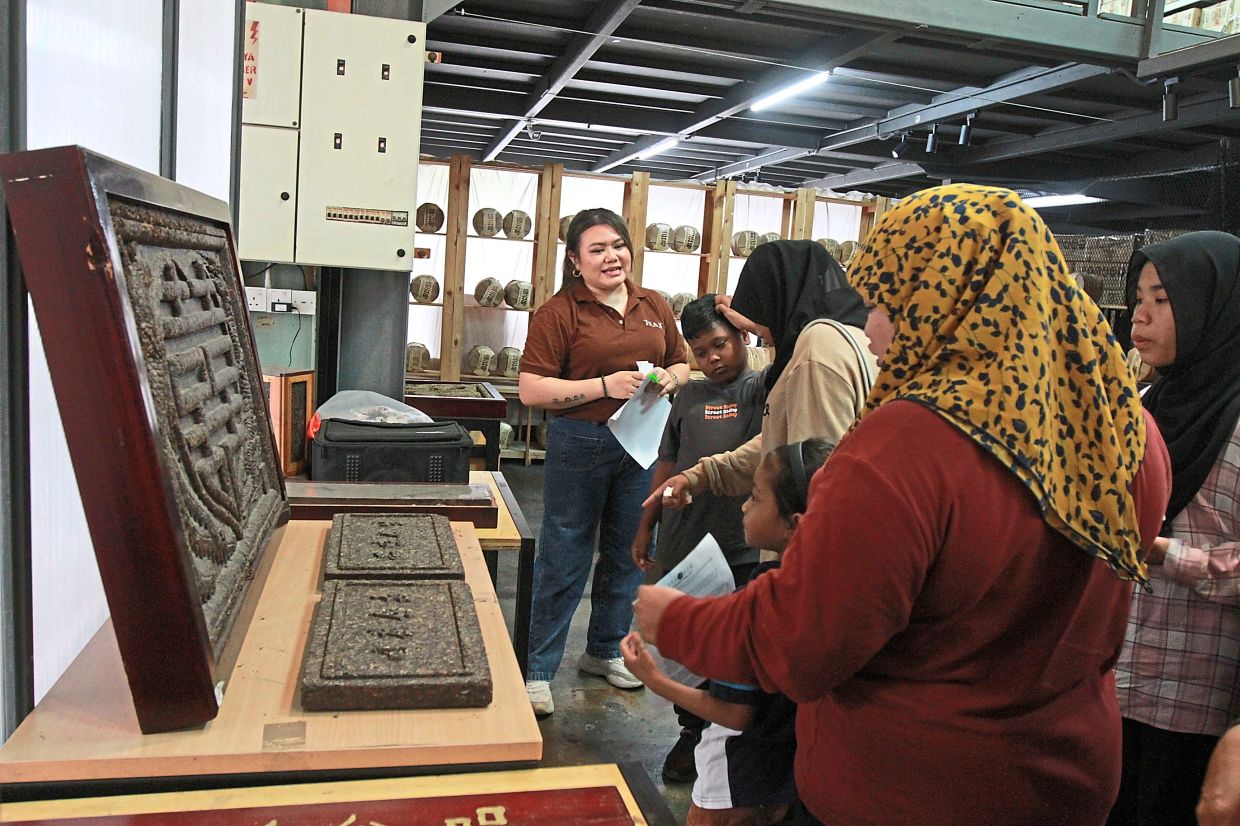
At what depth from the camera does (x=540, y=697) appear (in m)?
3.00

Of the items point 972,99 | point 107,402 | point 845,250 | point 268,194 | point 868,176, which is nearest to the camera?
point 107,402

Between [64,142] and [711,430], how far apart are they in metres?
1.84

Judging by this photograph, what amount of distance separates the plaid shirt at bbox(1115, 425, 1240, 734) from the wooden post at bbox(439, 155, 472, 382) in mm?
5184

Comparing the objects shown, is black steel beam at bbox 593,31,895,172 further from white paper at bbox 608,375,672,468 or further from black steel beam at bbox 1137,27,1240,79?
white paper at bbox 608,375,672,468

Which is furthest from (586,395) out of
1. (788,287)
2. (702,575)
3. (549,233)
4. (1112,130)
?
(1112,130)

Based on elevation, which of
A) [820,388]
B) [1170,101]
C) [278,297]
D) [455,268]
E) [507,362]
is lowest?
[507,362]

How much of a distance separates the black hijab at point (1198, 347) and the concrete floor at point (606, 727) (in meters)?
1.57

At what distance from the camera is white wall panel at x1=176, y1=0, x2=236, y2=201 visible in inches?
68.6

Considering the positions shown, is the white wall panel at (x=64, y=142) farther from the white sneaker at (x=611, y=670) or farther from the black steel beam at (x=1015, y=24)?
the black steel beam at (x=1015, y=24)

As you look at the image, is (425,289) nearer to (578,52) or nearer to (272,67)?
(578,52)

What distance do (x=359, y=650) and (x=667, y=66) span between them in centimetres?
540

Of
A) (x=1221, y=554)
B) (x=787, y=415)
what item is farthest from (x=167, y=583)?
(x=1221, y=554)

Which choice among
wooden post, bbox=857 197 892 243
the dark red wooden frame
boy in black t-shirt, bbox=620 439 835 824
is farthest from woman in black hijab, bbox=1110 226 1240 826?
wooden post, bbox=857 197 892 243

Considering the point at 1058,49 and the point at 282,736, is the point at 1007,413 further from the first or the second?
the point at 1058,49
